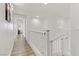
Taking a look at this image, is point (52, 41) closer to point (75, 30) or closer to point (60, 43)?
point (60, 43)

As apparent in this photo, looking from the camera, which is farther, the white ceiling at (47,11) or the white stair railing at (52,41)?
the white stair railing at (52,41)

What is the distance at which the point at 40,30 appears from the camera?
1.91m

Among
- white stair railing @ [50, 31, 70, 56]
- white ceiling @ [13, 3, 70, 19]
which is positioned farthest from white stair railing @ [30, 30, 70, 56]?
white ceiling @ [13, 3, 70, 19]

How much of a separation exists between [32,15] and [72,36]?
0.68 metres

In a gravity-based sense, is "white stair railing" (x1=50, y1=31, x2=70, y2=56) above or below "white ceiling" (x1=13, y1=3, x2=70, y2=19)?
below

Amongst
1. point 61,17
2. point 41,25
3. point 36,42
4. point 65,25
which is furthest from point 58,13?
point 36,42

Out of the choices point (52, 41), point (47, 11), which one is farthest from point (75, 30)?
point (52, 41)

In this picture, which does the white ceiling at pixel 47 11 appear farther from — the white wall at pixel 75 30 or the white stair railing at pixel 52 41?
the white stair railing at pixel 52 41

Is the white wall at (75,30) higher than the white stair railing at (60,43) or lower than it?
higher

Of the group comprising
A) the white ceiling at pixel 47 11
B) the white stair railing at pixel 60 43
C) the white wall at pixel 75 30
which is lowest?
the white stair railing at pixel 60 43

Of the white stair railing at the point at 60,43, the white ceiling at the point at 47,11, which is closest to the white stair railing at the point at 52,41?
the white stair railing at the point at 60,43

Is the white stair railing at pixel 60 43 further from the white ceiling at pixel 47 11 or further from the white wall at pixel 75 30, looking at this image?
the white ceiling at pixel 47 11

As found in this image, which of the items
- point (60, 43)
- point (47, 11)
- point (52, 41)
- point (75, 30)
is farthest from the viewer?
point (52, 41)

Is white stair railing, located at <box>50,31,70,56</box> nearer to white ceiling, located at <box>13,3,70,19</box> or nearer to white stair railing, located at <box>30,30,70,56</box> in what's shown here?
white stair railing, located at <box>30,30,70,56</box>
